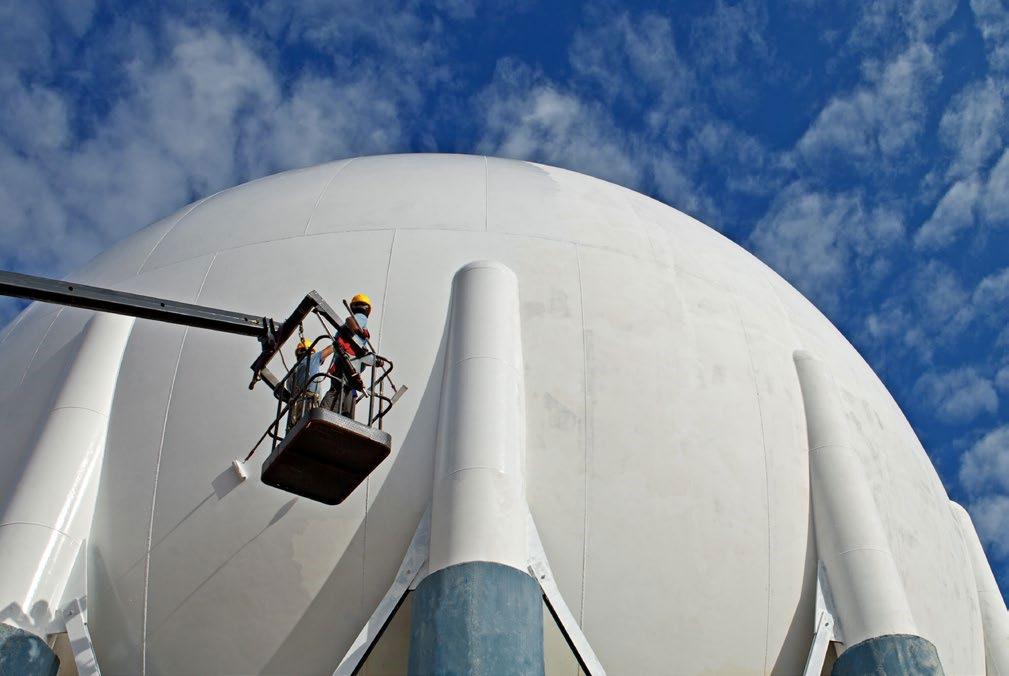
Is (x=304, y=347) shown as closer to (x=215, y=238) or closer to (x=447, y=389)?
(x=447, y=389)

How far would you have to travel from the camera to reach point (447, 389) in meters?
7.27

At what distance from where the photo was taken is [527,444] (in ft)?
24.1

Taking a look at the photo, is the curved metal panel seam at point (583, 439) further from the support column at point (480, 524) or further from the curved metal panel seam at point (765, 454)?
the curved metal panel seam at point (765, 454)

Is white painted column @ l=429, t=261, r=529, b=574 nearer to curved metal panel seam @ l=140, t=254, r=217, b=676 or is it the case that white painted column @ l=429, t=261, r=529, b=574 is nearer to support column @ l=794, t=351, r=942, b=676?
curved metal panel seam @ l=140, t=254, r=217, b=676

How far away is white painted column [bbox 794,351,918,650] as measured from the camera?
731 cm

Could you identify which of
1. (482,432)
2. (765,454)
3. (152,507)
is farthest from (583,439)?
(152,507)

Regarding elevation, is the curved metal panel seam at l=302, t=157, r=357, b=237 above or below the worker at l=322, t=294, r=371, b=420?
above

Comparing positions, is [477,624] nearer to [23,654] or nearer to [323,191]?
[23,654]

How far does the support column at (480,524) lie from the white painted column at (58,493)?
2835 millimetres

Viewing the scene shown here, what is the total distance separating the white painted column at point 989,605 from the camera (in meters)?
10.7

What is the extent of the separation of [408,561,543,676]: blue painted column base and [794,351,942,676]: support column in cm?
279

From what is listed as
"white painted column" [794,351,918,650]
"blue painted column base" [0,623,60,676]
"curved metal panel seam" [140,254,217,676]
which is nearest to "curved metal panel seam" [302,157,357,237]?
"curved metal panel seam" [140,254,217,676]

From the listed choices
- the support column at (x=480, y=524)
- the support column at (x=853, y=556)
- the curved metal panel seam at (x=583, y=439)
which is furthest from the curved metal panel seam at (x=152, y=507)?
the support column at (x=853, y=556)

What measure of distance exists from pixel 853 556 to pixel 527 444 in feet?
9.27
